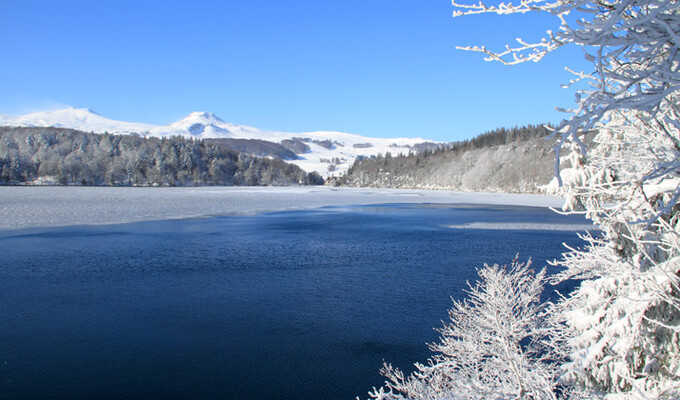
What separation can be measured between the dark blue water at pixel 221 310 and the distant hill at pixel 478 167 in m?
62.6

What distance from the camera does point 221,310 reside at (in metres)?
12.6

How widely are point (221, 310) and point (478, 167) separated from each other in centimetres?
9671

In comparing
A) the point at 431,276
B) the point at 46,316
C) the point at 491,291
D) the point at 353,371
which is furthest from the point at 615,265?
the point at 46,316

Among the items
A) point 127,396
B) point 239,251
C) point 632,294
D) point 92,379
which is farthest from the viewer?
point 239,251

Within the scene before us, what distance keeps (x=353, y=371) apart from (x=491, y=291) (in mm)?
3456

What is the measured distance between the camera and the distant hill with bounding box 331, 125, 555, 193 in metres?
88.6

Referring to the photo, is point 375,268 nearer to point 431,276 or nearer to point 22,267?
point 431,276

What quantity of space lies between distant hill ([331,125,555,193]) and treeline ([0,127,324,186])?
34774 millimetres

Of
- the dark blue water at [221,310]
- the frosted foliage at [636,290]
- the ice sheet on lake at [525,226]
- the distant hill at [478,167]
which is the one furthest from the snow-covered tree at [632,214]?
the distant hill at [478,167]

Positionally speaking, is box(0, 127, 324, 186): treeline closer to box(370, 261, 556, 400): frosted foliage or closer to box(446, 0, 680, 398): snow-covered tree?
box(370, 261, 556, 400): frosted foliage

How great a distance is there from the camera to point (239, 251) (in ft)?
67.9

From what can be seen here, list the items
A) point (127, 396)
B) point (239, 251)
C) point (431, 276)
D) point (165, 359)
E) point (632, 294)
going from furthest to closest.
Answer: point (239, 251) → point (431, 276) → point (165, 359) → point (127, 396) → point (632, 294)

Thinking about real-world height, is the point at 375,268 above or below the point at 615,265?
below

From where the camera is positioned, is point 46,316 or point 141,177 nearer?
point 46,316
